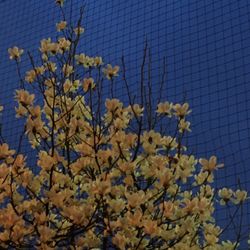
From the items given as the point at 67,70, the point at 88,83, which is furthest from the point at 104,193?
the point at 67,70

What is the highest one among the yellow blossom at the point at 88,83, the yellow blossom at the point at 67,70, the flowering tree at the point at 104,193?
the yellow blossom at the point at 67,70

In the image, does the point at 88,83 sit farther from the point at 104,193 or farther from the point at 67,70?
the point at 104,193

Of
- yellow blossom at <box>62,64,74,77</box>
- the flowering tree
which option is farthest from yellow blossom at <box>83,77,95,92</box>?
yellow blossom at <box>62,64,74,77</box>

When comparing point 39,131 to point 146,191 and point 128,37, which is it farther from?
point 128,37

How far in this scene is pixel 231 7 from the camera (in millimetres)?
7793

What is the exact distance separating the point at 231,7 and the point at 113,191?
681 cm

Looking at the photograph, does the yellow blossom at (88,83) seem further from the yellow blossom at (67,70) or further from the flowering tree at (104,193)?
the yellow blossom at (67,70)

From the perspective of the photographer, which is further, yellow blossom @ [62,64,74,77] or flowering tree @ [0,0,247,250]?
yellow blossom @ [62,64,74,77]

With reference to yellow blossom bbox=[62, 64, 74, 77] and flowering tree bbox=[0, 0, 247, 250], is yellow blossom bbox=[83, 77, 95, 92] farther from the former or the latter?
yellow blossom bbox=[62, 64, 74, 77]

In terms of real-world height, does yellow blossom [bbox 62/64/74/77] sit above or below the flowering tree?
above

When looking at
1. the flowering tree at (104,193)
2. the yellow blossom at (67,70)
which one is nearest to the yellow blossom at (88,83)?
the flowering tree at (104,193)

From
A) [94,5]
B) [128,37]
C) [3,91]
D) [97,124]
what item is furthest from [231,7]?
[97,124]

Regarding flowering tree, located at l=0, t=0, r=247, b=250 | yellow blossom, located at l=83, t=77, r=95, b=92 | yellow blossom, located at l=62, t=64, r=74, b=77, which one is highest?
yellow blossom, located at l=62, t=64, r=74, b=77

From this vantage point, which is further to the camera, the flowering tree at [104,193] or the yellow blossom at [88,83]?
the yellow blossom at [88,83]
